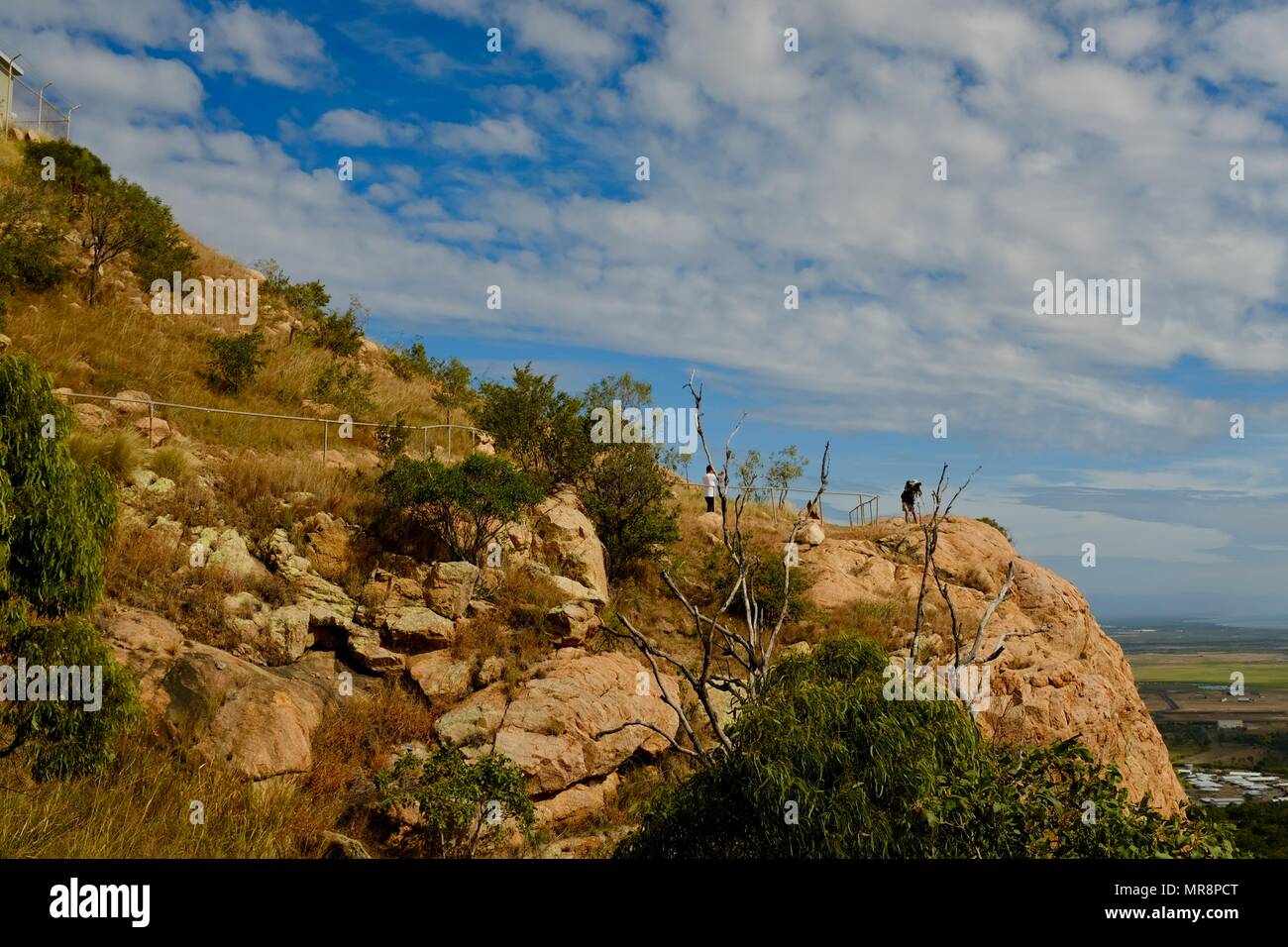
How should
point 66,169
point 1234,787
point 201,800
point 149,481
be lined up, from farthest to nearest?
point 1234,787
point 66,169
point 149,481
point 201,800

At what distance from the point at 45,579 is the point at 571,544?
1289cm

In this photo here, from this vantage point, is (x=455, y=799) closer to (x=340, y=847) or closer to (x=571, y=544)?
(x=340, y=847)

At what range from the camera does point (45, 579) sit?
914 centimetres

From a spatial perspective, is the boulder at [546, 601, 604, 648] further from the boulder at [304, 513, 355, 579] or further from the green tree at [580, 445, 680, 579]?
the green tree at [580, 445, 680, 579]

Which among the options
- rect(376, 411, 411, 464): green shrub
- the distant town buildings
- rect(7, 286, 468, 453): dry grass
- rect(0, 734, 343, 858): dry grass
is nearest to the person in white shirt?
rect(7, 286, 468, 453): dry grass

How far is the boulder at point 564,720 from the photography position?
1418 cm

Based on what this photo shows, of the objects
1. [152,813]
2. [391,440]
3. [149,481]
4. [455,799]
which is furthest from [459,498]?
[152,813]

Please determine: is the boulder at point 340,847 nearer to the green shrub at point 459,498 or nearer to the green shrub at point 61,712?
the green shrub at point 61,712

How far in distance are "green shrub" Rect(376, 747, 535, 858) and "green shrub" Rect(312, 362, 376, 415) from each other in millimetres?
16052

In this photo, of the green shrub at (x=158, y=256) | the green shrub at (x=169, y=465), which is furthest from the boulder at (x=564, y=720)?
the green shrub at (x=158, y=256)

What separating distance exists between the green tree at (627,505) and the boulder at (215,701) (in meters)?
10.7

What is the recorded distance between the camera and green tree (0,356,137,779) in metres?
8.91
